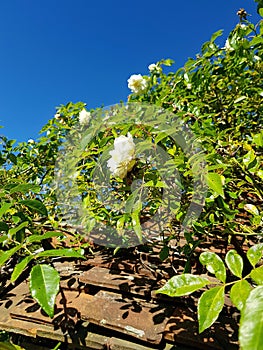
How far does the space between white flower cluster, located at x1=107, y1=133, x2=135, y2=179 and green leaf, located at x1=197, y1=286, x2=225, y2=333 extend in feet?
2.12

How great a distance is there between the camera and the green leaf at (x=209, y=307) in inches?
Result: 18.8

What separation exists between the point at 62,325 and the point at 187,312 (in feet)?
1.69

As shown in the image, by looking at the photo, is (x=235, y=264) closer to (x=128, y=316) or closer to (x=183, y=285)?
(x=183, y=285)

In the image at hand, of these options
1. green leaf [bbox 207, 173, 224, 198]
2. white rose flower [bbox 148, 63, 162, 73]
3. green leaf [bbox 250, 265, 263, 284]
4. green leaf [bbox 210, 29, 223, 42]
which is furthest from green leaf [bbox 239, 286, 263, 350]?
white rose flower [bbox 148, 63, 162, 73]

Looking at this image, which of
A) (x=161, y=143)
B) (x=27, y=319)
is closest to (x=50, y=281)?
(x=161, y=143)

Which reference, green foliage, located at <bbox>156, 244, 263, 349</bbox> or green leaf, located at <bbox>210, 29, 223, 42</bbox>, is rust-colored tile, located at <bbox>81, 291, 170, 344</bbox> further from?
green leaf, located at <bbox>210, 29, 223, 42</bbox>

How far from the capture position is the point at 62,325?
1.27 metres

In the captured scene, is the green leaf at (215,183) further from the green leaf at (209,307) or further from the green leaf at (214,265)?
the green leaf at (209,307)

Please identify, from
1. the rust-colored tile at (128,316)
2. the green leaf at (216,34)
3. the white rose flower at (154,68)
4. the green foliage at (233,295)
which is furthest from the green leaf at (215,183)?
the white rose flower at (154,68)

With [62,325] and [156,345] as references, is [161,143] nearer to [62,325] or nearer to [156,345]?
[156,345]

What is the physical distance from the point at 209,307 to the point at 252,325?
0.58ft

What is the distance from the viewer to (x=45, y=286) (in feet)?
1.75

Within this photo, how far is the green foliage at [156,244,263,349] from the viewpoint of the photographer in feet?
1.04

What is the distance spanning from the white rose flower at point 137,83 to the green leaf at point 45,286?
5.29 feet
